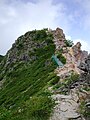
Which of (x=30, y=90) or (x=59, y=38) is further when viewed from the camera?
(x=59, y=38)

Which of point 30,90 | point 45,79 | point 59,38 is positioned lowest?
point 30,90

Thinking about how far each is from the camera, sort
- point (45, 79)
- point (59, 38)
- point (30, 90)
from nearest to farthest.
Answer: point (45, 79) < point (30, 90) < point (59, 38)

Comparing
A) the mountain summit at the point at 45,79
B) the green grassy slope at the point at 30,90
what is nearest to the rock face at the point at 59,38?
the mountain summit at the point at 45,79

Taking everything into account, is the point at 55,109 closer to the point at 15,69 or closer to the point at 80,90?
the point at 80,90

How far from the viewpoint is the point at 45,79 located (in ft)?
227

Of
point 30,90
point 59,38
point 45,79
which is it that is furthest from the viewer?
point 59,38

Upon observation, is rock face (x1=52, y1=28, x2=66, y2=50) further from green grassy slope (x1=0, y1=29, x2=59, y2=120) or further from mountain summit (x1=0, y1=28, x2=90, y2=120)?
green grassy slope (x1=0, y1=29, x2=59, y2=120)

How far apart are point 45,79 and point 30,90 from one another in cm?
315

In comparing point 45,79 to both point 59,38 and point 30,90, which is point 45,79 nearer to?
point 30,90

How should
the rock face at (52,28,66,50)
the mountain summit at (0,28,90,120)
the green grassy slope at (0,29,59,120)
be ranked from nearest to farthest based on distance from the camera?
the green grassy slope at (0,29,59,120) → the mountain summit at (0,28,90,120) → the rock face at (52,28,66,50)

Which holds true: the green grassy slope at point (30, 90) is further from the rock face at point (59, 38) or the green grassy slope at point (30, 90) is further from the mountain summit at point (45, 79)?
the rock face at point (59, 38)

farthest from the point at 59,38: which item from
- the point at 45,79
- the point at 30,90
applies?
the point at 30,90

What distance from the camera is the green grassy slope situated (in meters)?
40.6

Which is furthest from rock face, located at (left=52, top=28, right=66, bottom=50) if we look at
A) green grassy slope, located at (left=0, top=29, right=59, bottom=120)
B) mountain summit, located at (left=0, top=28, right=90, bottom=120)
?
green grassy slope, located at (left=0, top=29, right=59, bottom=120)
